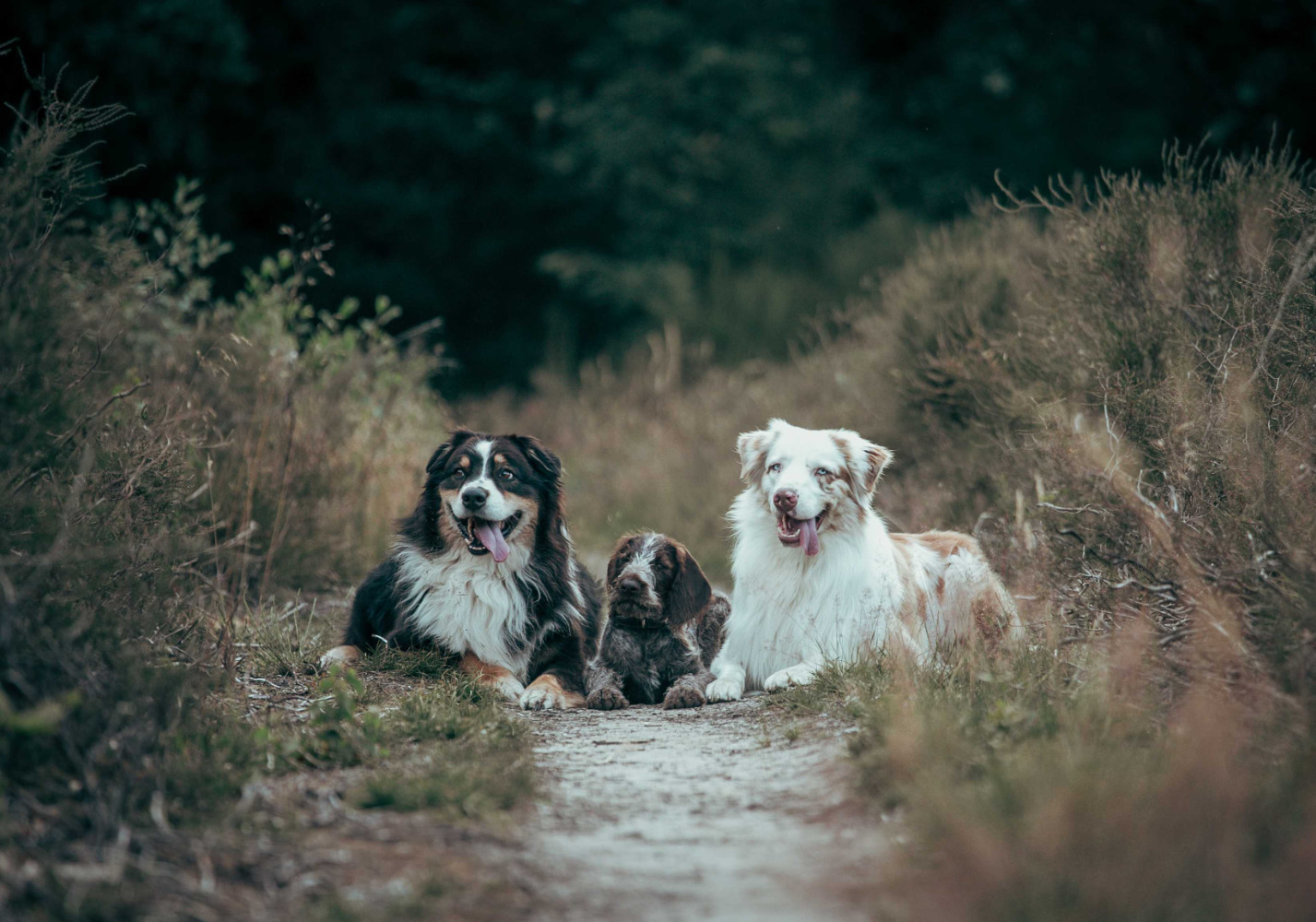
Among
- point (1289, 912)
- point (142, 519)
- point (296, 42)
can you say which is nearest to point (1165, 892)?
point (1289, 912)

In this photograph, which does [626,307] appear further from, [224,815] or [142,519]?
[224,815]

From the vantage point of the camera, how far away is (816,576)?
612 cm

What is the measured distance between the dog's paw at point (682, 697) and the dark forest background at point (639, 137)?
51.2 ft

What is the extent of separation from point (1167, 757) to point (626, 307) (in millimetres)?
20919

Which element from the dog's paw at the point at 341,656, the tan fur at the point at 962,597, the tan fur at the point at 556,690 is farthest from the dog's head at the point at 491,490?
the tan fur at the point at 962,597

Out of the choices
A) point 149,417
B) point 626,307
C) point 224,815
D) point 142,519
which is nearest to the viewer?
point 224,815

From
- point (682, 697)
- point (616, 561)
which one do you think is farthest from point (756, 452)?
point (682, 697)

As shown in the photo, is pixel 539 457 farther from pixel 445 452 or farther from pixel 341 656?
pixel 341 656

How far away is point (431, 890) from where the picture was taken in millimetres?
2844

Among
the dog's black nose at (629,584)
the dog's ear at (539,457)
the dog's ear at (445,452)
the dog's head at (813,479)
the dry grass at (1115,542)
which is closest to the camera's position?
the dry grass at (1115,542)

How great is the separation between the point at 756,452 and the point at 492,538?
1.56 metres

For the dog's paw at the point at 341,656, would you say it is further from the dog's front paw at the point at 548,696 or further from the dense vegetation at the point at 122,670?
the dog's front paw at the point at 548,696

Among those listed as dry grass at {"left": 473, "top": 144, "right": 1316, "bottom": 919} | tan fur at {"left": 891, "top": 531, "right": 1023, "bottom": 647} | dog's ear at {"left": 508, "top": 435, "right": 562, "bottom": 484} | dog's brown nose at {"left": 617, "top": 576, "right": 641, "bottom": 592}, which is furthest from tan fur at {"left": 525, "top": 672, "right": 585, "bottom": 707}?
tan fur at {"left": 891, "top": 531, "right": 1023, "bottom": 647}

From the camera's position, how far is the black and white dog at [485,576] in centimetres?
617
